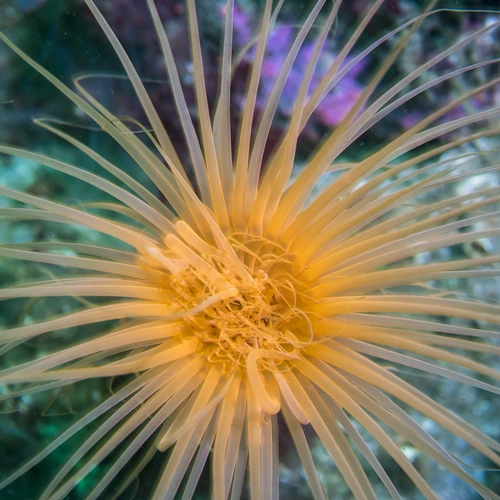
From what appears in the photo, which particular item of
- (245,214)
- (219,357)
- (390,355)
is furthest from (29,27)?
(390,355)

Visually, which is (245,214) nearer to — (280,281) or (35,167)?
(280,281)

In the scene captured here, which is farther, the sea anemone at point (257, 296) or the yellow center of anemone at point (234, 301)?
the yellow center of anemone at point (234, 301)

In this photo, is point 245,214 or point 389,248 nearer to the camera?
point 389,248

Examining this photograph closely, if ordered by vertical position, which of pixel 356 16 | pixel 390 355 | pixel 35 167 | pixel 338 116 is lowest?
pixel 390 355

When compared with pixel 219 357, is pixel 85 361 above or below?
below

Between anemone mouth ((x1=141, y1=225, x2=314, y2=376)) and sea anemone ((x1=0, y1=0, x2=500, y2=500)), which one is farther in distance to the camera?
anemone mouth ((x1=141, y1=225, x2=314, y2=376))
